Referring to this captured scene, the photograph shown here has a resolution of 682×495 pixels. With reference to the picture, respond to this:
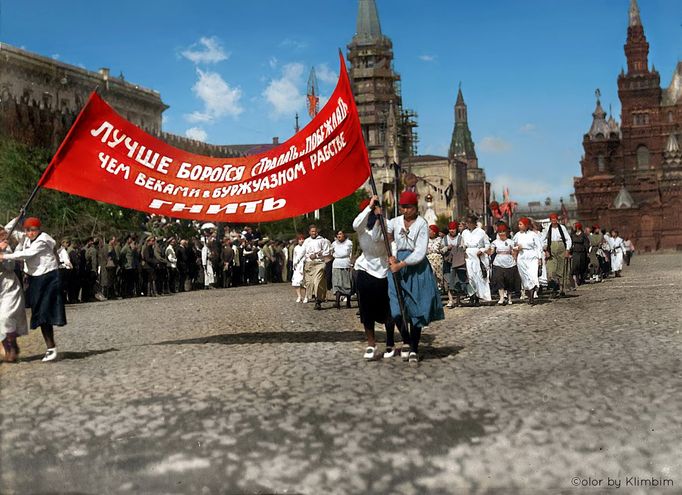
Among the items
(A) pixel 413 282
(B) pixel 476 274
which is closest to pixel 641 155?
(B) pixel 476 274

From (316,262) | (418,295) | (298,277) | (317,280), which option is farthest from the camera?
(298,277)

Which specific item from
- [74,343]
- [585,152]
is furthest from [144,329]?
[585,152]

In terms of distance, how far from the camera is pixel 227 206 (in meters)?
9.37

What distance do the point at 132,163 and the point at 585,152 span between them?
3714 inches

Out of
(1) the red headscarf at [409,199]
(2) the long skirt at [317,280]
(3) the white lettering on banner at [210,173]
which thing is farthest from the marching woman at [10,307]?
(2) the long skirt at [317,280]

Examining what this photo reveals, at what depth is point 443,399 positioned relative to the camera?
643 centimetres

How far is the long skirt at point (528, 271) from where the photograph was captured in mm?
15258

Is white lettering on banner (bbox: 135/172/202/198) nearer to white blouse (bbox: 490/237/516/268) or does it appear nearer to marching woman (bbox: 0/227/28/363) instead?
marching woman (bbox: 0/227/28/363)

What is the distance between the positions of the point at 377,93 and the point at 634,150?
34.7 meters

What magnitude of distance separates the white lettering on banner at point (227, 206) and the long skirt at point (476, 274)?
6998 mm

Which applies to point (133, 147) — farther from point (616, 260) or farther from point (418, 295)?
point (616, 260)

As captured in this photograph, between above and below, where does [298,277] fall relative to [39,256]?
below

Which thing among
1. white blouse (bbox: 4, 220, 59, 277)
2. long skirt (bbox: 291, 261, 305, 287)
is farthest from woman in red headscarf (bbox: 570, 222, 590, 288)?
white blouse (bbox: 4, 220, 59, 277)

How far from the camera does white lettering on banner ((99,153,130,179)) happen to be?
9.32 m
